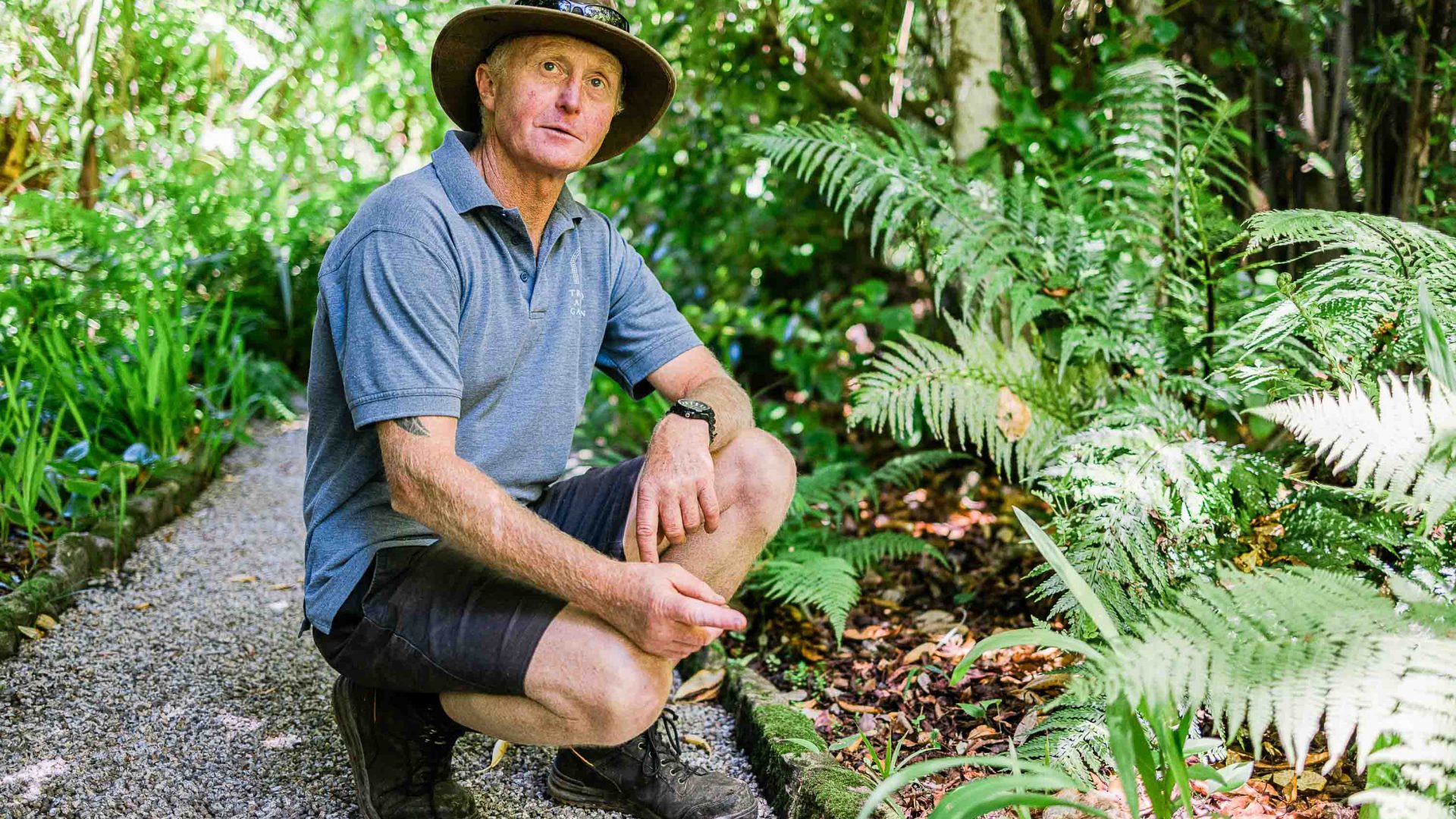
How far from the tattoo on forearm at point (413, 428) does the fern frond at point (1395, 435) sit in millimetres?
1216

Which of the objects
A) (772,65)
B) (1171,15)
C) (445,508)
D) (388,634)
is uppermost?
(1171,15)

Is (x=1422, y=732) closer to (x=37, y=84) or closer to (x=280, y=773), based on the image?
(x=280, y=773)

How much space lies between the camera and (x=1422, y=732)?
1138 mm

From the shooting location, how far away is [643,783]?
6.66 feet

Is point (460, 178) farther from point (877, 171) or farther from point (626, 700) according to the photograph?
point (877, 171)

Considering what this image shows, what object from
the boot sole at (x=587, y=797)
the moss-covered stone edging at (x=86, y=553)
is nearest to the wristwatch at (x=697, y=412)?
the boot sole at (x=587, y=797)

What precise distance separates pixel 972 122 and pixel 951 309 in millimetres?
599

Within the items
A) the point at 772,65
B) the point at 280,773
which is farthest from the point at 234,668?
the point at 772,65

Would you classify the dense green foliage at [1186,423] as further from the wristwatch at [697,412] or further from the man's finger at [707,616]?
the wristwatch at [697,412]

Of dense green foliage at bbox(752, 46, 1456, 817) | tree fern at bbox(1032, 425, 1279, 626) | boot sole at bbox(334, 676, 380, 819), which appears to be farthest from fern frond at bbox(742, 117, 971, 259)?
boot sole at bbox(334, 676, 380, 819)

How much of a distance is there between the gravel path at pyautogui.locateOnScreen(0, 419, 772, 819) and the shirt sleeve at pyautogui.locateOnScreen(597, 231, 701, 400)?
31.9 inches

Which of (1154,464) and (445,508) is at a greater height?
(1154,464)

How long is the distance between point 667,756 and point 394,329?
0.98 meters

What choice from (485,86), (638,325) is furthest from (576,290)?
(485,86)
